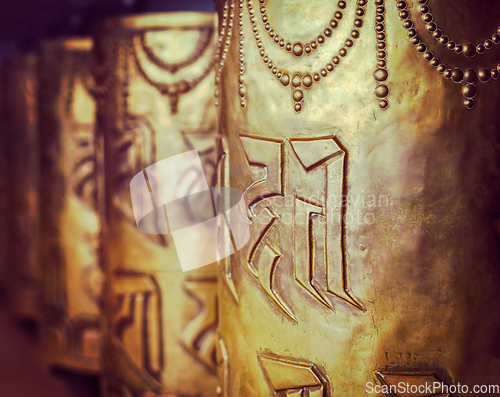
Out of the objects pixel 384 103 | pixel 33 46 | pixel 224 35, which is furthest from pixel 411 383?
pixel 33 46

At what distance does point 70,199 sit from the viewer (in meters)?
1.27

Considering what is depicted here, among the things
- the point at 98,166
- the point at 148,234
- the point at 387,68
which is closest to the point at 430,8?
the point at 387,68

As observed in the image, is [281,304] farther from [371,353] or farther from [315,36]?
[315,36]

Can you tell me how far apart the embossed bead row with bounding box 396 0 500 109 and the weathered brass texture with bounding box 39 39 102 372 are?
953 mm

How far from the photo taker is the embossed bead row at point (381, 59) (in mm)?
451

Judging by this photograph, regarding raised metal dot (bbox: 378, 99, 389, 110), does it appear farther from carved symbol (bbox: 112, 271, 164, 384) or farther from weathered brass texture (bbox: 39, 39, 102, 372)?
weathered brass texture (bbox: 39, 39, 102, 372)

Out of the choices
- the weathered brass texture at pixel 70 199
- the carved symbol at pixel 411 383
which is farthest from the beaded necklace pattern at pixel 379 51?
the weathered brass texture at pixel 70 199

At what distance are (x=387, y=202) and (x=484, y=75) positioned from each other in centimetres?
14

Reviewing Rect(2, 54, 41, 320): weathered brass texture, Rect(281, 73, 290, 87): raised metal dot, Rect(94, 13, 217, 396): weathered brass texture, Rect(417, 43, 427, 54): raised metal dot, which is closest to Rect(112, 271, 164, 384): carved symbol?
Rect(94, 13, 217, 396): weathered brass texture

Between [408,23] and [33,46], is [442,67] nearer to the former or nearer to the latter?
[408,23]

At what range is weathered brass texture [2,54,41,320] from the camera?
1.73 metres

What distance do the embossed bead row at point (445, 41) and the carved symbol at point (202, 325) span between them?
23.9 inches

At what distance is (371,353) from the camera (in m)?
0.48

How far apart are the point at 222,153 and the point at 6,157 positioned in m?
1.54
